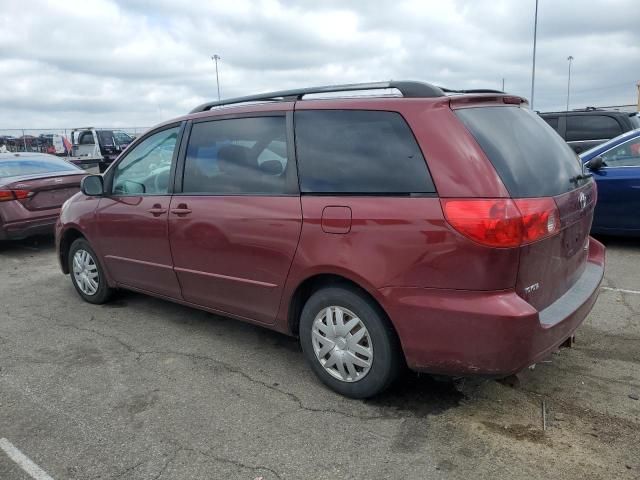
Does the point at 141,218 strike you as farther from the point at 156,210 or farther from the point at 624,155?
the point at 624,155

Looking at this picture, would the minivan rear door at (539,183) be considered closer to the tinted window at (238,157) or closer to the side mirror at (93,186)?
the tinted window at (238,157)

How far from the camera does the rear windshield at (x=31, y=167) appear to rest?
8141mm

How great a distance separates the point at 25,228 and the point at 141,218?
13.6ft

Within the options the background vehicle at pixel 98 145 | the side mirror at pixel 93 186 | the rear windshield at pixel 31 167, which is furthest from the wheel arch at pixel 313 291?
the background vehicle at pixel 98 145

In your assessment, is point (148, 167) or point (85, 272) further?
point (85, 272)

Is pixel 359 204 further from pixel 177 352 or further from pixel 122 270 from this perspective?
pixel 122 270

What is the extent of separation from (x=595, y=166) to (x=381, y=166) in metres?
4.73

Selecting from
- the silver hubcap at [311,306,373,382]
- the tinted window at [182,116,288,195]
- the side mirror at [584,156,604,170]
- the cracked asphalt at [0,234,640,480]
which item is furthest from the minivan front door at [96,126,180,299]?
the side mirror at [584,156,604,170]

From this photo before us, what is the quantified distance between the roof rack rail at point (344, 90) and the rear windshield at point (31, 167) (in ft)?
17.0

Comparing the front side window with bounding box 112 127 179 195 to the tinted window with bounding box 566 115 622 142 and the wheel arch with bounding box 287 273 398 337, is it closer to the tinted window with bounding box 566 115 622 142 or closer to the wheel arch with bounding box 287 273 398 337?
the wheel arch with bounding box 287 273 398 337

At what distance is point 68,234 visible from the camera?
5434 mm

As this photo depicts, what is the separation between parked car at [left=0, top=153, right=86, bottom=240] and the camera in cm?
755

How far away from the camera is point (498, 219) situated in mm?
2604

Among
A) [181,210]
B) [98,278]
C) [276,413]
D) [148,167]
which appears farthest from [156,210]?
[276,413]
